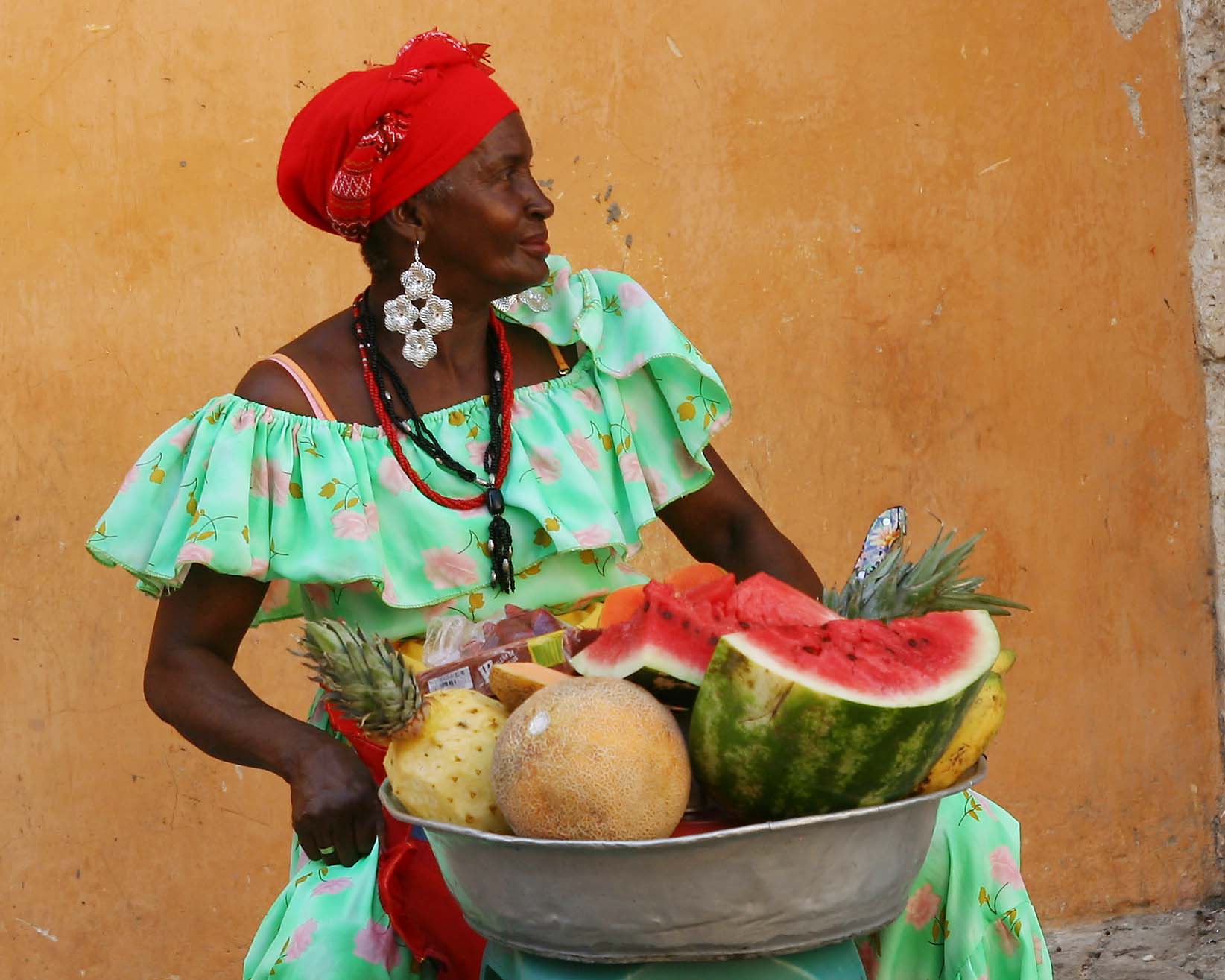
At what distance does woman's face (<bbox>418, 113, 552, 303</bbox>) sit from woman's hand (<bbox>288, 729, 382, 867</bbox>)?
0.90m

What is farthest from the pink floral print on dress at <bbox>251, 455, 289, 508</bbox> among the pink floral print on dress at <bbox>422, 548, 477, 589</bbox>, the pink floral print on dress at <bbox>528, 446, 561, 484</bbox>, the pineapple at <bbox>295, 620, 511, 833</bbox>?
the pineapple at <bbox>295, 620, 511, 833</bbox>

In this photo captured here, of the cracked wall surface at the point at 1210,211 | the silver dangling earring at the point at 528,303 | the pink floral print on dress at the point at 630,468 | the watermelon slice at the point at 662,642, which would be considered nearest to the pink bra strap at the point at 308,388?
the silver dangling earring at the point at 528,303

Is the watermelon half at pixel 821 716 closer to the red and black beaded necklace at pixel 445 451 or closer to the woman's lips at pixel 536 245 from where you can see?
the red and black beaded necklace at pixel 445 451

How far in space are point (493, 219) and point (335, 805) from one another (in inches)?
40.6

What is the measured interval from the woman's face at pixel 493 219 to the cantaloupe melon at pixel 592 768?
1.21 m

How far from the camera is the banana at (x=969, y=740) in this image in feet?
6.08

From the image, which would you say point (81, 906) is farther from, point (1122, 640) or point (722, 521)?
point (1122, 640)

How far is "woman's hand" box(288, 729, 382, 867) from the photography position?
2260 millimetres

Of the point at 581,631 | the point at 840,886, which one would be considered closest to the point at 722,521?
the point at 581,631

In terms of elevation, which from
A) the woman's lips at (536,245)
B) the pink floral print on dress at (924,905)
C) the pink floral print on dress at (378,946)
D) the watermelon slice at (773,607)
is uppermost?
the woman's lips at (536,245)

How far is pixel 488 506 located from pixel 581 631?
746 millimetres

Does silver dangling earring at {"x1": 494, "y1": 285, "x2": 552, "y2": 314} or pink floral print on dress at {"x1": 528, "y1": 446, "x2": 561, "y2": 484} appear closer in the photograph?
pink floral print on dress at {"x1": 528, "y1": 446, "x2": 561, "y2": 484}

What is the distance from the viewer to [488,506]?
9.13 ft

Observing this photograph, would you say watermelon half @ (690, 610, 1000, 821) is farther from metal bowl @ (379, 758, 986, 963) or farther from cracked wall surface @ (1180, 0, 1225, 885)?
cracked wall surface @ (1180, 0, 1225, 885)
